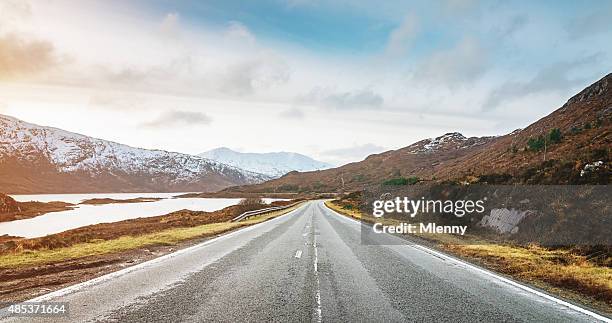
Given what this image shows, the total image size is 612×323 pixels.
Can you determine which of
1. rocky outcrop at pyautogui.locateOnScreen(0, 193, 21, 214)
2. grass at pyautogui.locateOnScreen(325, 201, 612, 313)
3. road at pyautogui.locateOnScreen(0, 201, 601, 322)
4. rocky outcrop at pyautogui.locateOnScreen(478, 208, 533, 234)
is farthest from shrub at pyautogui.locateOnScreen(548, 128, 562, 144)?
rocky outcrop at pyautogui.locateOnScreen(0, 193, 21, 214)

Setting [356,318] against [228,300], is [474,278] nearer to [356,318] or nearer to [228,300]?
[356,318]

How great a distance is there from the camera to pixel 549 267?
39.1ft

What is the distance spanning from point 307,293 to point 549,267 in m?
7.70

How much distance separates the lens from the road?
22.7 feet

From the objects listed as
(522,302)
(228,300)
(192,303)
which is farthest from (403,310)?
(192,303)

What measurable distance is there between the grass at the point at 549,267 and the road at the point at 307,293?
92cm

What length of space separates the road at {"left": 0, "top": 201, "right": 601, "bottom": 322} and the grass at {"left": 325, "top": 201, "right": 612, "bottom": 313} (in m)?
0.92

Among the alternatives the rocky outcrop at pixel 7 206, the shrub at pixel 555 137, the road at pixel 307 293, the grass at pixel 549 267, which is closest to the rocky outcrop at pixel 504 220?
the grass at pixel 549 267

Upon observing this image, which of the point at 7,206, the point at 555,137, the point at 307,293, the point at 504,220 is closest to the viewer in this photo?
the point at 307,293

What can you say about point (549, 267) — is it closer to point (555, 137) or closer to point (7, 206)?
point (555, 137)

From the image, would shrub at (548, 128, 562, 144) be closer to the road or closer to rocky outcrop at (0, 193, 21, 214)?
the road

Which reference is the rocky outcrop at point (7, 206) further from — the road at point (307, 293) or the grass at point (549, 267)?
the grass at point (549, 267)

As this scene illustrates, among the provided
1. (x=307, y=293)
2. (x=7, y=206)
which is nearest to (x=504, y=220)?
(x=307, y=293)

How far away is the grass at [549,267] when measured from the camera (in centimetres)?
894
